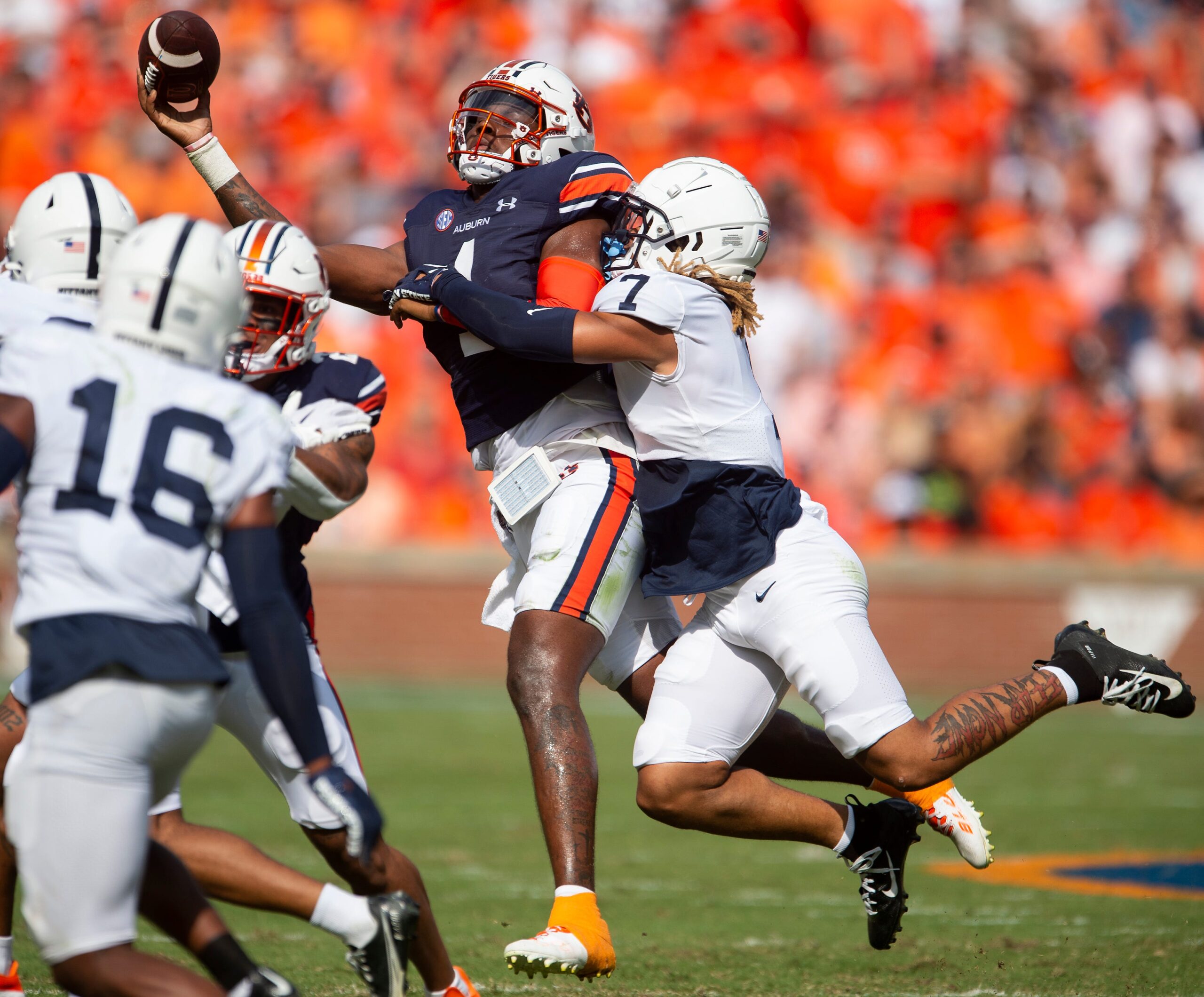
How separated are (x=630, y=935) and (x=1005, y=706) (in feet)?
4.71

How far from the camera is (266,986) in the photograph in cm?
269

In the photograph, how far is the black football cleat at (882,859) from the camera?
407cm

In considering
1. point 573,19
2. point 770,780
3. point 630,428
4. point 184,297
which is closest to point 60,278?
point 184,297

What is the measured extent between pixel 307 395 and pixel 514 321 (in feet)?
1.94

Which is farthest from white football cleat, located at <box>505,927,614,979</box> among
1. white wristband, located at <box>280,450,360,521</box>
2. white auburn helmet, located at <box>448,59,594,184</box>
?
white auburn helmet, located at <box>448,59,594,184</box>

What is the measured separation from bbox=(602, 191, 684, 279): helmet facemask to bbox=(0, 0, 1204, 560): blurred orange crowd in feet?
21.0

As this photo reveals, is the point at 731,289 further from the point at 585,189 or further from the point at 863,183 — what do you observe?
the point at 863,183

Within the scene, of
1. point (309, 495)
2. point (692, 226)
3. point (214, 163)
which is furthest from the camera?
point (214, 163)

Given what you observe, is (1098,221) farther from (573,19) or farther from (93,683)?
(93,683)

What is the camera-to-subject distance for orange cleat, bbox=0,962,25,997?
3.54m

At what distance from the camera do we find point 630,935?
466cm

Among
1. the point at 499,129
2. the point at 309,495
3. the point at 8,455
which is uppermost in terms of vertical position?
the point at 499,129

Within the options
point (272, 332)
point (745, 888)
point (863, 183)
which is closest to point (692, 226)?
point (272, 332)

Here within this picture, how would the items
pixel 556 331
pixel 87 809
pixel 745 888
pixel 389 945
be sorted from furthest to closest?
pixel 745 888, pixel 556 331, pixel 389 945, pixel 87 809
